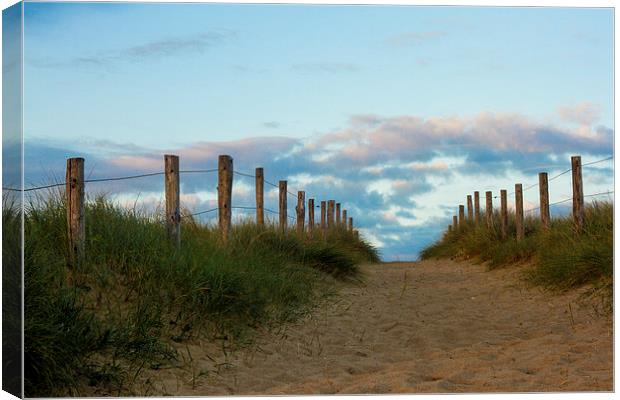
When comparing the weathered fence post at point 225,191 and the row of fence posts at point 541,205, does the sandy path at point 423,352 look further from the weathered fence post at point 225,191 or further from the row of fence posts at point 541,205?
the row of fence posts at point 541,205

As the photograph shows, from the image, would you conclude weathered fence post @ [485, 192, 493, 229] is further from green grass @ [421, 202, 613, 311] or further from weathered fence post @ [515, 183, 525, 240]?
weathered fence post @ [515, 183, 525, 240]

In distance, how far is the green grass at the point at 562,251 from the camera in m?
8.27

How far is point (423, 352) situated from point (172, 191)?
3.45 metres

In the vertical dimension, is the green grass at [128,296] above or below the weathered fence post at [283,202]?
below

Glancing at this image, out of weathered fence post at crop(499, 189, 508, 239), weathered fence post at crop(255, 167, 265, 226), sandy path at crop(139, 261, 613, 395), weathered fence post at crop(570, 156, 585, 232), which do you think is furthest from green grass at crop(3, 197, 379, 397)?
weathered fence post at crop(499, 189, 508, 239)

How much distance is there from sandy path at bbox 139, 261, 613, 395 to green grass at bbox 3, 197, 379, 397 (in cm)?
28

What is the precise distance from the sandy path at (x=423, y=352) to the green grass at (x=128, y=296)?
28 cm

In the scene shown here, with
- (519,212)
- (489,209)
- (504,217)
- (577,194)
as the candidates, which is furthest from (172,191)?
(489,209)

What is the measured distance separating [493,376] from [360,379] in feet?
2.99

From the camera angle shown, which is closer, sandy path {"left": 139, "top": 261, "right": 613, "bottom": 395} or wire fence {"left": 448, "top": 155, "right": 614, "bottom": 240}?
sandy path {"left": 139, "top": 261, "right": 613, "bottom": 395}

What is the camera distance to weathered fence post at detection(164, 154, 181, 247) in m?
7.91

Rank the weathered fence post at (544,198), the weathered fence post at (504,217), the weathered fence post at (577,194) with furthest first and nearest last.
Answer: the weathered fence post at (504,217)
the weathered fence post at (544,198)
the weathered fence post at (577,194)

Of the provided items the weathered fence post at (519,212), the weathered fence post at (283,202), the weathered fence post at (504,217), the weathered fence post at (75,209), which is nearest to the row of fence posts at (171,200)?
the weathered fence post at (75,209)

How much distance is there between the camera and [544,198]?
1469 centimetres
